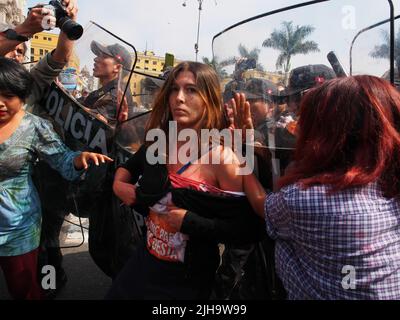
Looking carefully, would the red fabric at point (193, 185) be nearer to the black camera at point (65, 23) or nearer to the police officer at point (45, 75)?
the black camera at point (65, 23)

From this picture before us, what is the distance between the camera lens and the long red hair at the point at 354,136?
1025mm

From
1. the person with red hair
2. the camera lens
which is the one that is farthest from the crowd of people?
the camera lens

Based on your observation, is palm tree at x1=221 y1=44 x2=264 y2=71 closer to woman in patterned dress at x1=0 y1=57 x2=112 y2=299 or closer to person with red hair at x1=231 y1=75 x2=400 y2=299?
person with red hair at x1=231 y1=75 x2=400 y2=299

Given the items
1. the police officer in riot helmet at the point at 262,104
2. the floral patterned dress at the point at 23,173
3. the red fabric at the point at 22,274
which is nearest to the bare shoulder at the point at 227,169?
the police officer in riot helmet at the point at 262,104

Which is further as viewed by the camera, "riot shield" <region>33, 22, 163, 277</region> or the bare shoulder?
"riot shield" <region>33, 22, 163, 277</region>

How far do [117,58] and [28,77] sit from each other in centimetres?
50

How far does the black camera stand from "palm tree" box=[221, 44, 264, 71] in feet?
2.92

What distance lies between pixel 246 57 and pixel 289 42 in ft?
0.67

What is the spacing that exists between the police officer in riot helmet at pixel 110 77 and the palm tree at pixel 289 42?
2.95 feet

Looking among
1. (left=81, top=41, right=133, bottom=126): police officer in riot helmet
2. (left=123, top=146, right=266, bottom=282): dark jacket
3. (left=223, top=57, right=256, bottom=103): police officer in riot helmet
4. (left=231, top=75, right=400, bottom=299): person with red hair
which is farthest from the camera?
(left=81, top=41, right=133, bottom=126): police officer in riot helmet

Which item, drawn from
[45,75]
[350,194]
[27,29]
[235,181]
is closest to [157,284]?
[235,181]

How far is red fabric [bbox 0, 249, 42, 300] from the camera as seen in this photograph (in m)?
1.87

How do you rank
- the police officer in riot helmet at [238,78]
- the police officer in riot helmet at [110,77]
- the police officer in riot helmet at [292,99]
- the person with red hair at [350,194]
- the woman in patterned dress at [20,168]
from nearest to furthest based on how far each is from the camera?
the person with red hair at [350,194] → the police officer in riot helmet at [292,99] → the police officer in riot helmet at [238,78] → the woman in patterned dress at [20,168] → the police officer in riot helmet at [110,77]

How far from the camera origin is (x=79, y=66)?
7.35 ft
